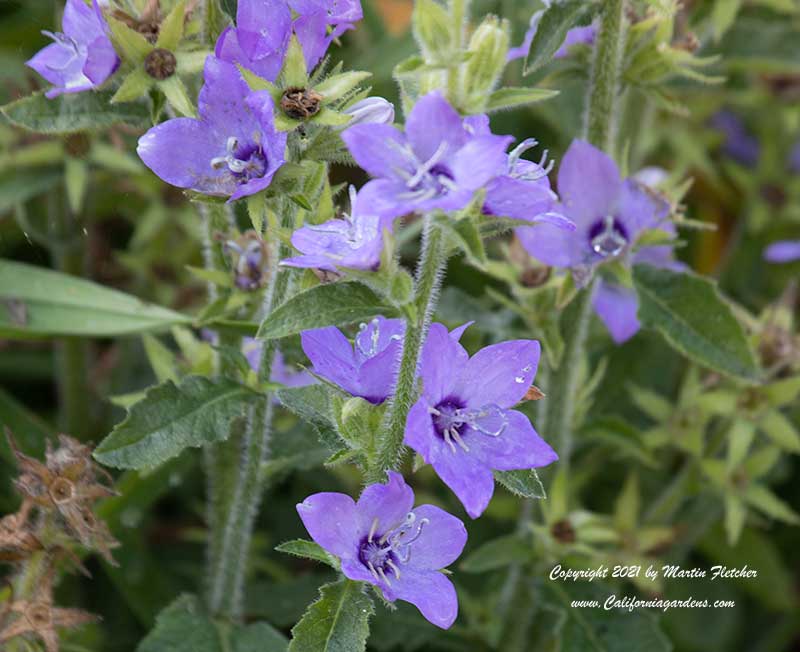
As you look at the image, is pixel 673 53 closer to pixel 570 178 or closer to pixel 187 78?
pixel 570 178

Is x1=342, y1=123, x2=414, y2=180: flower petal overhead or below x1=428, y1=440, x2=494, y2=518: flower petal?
overhead

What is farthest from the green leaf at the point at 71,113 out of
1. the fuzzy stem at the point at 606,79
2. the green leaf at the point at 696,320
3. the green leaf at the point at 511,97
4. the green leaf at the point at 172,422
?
the green leaf at the point at 696,320

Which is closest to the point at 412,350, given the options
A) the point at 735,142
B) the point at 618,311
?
the point at 618,311

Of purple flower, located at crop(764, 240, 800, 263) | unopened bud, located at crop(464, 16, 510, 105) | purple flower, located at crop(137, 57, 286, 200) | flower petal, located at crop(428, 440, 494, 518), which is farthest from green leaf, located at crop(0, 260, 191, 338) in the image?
purple flower, located at crop(764, 240, 800, 263)

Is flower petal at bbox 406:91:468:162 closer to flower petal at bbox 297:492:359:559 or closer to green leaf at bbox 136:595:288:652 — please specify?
flower petal at bbox 297:492:359:559

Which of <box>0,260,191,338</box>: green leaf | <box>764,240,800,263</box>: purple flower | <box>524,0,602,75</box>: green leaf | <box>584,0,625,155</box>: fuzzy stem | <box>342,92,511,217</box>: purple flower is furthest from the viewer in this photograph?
<box>764,240,800,263</box>: purple flower

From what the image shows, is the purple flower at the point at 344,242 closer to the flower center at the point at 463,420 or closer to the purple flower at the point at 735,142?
the flower center at the point at 463,420

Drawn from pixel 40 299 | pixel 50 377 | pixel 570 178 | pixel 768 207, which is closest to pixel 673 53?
pixel 570 178
